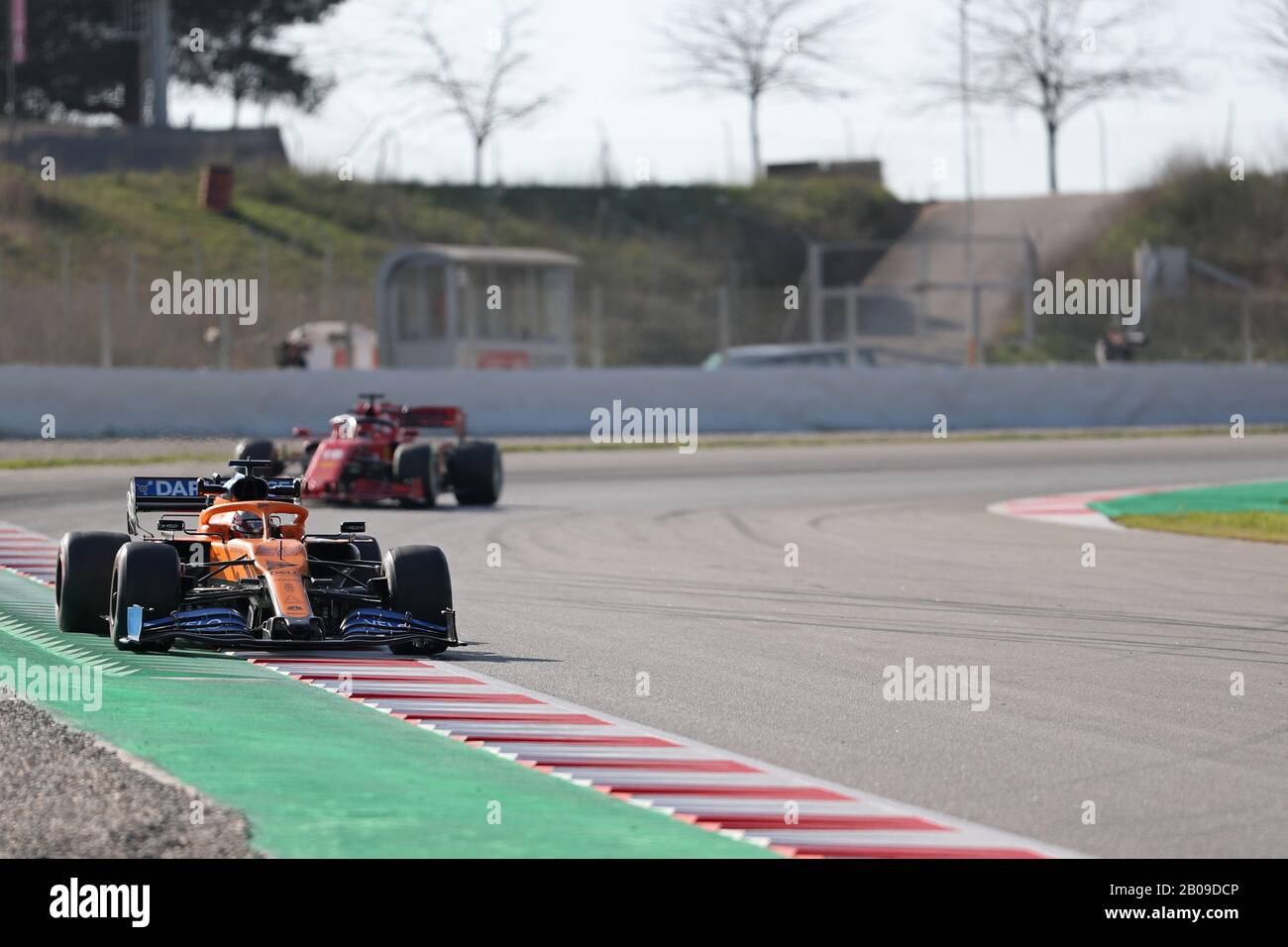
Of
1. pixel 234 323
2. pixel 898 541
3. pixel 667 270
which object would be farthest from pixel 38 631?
pixel 667 270

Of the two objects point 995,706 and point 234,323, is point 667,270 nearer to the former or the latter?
point 234,323

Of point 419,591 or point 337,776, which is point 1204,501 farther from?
point 337,776

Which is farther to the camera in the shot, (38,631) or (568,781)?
(38,631)

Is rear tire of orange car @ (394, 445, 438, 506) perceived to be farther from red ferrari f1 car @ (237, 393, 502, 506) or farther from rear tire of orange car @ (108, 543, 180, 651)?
rear tire of orange car @ (108, 543, 180, 651)

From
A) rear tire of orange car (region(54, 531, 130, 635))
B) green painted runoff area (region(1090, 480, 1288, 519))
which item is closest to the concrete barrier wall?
green painted runoff area (region(1090, 480, 1288, 519))

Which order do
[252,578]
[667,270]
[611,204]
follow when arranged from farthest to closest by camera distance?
1. [611,204]
2. [667,270]
3. [252,578]

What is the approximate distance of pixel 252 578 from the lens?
934 centimetres

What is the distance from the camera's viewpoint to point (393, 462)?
18922 millimetres

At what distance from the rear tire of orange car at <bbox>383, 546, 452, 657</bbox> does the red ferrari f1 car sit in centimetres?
908

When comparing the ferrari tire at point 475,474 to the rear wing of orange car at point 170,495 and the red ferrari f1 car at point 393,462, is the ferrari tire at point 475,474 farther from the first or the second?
the rear wing of orange car at point 170,495

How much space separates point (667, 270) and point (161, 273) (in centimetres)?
1387

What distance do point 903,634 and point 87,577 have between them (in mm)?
4170

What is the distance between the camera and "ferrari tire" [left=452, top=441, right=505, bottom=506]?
1927 cm
